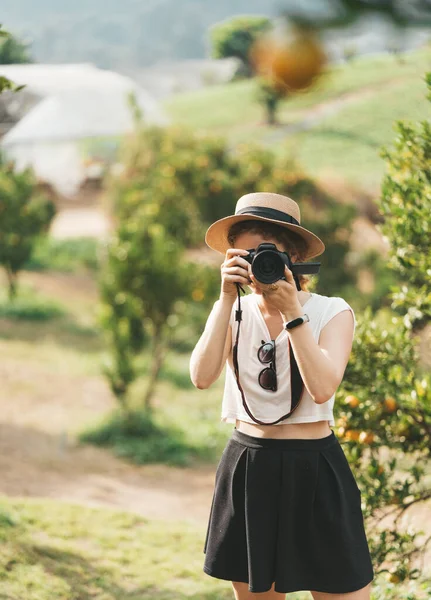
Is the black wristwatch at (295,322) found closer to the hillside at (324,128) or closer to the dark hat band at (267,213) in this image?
the dark hat band at (267,213)

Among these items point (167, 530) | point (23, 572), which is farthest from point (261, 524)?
point (167, 530)

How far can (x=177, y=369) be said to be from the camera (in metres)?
11.1

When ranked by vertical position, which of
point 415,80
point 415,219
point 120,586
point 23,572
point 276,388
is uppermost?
point 415,80

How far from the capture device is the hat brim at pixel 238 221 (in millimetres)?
2195

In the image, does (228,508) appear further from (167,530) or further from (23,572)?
(167,530)

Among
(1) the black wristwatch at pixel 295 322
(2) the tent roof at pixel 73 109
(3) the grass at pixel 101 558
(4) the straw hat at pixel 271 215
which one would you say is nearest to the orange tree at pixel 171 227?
(2) the tent roof at pixel 73 109

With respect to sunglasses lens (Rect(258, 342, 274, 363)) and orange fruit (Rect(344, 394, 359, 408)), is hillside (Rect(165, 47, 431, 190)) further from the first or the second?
sunglasses lens (Rect(258, 342, 274, 363))

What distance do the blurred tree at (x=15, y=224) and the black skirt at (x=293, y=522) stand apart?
11.2m

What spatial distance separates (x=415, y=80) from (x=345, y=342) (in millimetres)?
1374

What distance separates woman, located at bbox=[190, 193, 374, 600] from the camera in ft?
6.95

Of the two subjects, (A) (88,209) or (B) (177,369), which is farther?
(A) (88,209)

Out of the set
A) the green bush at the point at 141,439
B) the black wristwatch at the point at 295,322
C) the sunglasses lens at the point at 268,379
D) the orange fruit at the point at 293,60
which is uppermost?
the orange fruit at the point at 293,60

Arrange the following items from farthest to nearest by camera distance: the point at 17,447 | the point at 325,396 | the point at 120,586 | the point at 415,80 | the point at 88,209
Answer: the point at 88,209
the point at 17,447
the point at 120,586
the point at 415,80
the point at 325,396

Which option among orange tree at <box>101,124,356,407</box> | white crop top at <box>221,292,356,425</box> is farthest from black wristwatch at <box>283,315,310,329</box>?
orange tree at <box>101,124,356,407</box>
